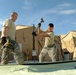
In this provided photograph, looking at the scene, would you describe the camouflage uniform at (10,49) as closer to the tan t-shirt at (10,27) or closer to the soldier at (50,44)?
the tan t-shirt at (10,27)

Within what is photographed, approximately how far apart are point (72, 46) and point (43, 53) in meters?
17.1

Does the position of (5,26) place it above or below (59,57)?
above

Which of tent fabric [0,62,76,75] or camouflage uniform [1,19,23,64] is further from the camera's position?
camouflage uniform [1,19,23,64]

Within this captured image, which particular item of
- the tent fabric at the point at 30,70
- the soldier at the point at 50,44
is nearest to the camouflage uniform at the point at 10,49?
the tent fabric at the point at 30,70

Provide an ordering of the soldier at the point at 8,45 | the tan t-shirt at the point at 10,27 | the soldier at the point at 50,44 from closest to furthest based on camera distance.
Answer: the soldier at the point at 8,45 < the tan t-shirt at the point at 10,27 < the soldier at the point at 50,44

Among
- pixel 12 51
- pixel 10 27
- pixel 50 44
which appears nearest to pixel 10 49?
pixel 12 51

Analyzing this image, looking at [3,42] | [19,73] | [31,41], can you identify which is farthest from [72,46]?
[19,73]

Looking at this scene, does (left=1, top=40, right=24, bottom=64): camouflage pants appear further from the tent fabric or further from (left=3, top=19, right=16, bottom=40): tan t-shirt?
the tent fabric

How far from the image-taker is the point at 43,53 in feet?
23.5

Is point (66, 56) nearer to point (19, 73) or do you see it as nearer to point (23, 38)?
point (23, 38)

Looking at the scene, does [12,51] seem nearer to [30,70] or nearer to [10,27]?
[10,27]

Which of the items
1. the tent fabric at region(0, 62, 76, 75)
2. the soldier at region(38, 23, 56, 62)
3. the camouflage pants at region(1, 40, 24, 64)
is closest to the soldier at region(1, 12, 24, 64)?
the camouflage pants at region(1, 40, 24, 64)

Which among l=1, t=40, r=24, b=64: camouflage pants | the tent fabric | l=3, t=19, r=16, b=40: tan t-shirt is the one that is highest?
l=3, t=19, r=16, b=40: tan t-shirt

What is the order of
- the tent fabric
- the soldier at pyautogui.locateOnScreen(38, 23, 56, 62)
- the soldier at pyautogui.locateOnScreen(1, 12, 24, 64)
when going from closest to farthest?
1. the tent fabric
2. the soldier at pyautogui.locateOnScreen(1, 12, 24, 64)
3. the soldier at pyautogui.locateOnScreen(38, 23, 56, 62)
